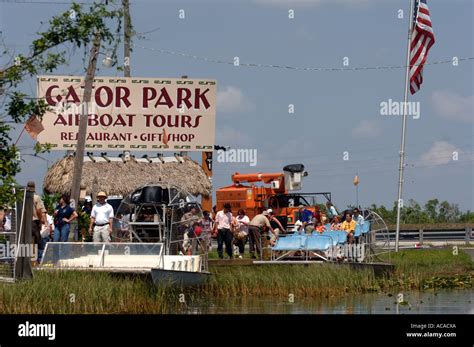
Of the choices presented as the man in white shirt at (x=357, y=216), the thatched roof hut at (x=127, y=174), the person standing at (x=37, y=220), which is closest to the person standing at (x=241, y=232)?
the man in white shirt at (x=357, y=216)

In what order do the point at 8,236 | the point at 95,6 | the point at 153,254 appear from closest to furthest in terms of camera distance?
1. the point at 95,6
2. the point at 8,236
3. the point at 153,254

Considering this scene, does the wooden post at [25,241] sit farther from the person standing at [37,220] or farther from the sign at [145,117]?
the sign at [145,117]

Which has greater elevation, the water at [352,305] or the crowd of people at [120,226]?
the crowd of people at [120,226]

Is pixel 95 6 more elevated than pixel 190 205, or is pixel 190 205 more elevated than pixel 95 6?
pixel 95 6

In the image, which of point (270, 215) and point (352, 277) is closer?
point (352, 277)

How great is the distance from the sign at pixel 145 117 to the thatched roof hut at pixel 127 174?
1.33m

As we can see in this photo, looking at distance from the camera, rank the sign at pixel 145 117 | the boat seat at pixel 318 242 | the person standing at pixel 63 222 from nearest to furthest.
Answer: the person standing at pixel 63 222
the boat seat at pixel 318 242
the sign at pixel 145 117

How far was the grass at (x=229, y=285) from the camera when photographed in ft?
67.7

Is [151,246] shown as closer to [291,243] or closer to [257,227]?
[291,243]

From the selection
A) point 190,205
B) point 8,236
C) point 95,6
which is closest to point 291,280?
point 190,205

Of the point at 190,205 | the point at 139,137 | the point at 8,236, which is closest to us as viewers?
the point at 8,236
